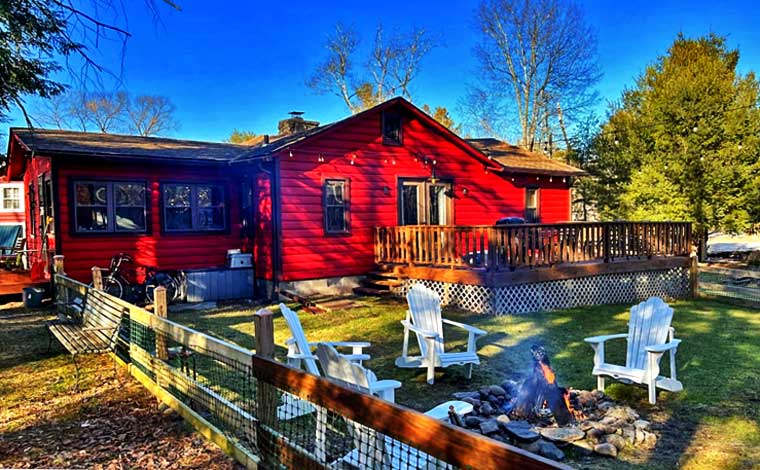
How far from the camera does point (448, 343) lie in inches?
289

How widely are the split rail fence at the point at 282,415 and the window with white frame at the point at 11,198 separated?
18.5 m

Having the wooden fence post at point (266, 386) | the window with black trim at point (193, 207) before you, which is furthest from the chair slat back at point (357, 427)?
the window with black trim at point (193, 207)

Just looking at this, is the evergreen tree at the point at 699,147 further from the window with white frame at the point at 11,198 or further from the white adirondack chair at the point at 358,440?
the window with white frame at the point at 11,198

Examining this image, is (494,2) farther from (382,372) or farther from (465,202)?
(382,372)

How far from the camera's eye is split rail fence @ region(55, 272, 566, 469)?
1.73 metres

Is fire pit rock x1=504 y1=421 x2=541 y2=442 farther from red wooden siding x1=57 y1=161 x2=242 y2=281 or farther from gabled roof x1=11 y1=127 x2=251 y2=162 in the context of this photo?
gabled roof x1=11 y1=127 x2=251 y2=162

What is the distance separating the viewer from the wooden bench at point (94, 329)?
16.8 feet

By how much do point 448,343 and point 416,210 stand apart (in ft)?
20.9

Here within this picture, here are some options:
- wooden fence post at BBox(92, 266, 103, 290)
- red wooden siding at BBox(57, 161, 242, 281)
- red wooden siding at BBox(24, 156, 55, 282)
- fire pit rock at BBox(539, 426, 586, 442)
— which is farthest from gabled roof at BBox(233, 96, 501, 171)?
fire pit rock at BBox(539, 426, 586, 442)

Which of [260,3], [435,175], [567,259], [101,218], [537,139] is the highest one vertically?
[260,3]

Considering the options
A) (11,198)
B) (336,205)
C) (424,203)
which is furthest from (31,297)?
(11,198)

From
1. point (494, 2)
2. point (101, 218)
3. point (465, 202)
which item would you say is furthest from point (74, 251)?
point (494, 2)

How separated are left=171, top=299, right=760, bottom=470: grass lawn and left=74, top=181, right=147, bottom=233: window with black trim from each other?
269cm

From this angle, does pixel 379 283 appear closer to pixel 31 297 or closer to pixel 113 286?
pixel 113 286
